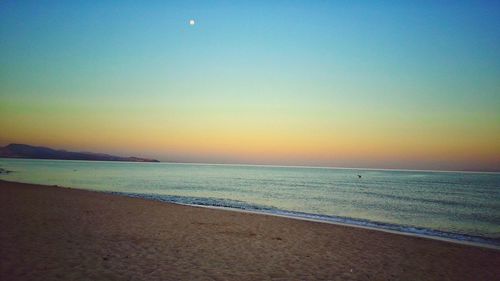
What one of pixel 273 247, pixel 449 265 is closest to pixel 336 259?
pixel 273 247

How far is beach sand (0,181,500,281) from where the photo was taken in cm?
895

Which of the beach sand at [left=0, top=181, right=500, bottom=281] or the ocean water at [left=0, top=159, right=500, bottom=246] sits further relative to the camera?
the ocean water at [left=0, top=159, right=500, bottom=246]

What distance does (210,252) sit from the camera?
1126 centimetres

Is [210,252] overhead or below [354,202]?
overhead

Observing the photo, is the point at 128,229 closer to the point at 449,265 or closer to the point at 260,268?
the point at 260,268

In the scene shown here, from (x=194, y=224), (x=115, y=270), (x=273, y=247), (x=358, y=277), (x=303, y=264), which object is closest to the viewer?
(x=115, y=270)

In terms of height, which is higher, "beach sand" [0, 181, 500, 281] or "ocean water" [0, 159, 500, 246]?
"beach sand" [0, 181, 500, 281]

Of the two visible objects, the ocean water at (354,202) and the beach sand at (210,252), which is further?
the ocean water at (354,202)

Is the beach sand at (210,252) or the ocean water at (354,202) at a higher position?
the beach sand at (210,252)

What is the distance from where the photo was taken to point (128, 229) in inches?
571

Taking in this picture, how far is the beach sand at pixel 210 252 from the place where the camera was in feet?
29.4

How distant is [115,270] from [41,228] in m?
6.86

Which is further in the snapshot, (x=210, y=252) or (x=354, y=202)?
(x=354, y=202)

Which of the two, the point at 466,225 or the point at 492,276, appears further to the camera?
the point at 466,225
